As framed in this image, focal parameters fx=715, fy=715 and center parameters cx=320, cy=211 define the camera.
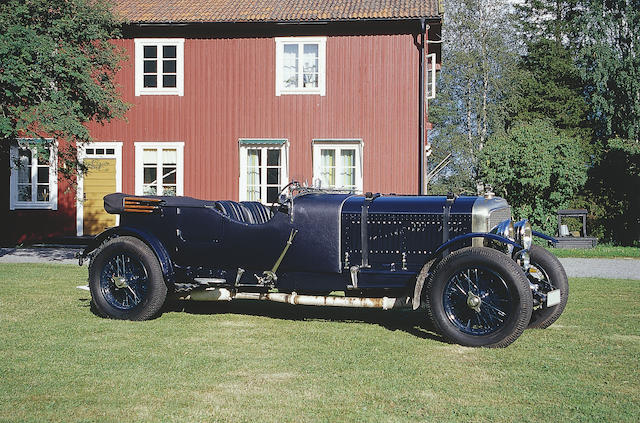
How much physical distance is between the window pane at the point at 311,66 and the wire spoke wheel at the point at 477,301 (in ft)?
43.4

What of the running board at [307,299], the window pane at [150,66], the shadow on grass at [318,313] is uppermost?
the window pane at [150,66]

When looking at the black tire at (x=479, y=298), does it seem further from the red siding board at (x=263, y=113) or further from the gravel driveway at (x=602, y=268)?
the red siding board at (x=263, y=113)

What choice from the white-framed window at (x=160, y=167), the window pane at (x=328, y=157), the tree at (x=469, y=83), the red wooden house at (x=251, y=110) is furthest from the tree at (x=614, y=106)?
the white-framed window at (x=160, y=167)

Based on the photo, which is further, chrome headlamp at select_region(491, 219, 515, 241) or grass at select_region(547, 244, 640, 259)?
grass at select_region(547, 244, 640, 259)

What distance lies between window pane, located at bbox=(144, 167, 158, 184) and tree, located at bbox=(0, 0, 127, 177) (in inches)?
146

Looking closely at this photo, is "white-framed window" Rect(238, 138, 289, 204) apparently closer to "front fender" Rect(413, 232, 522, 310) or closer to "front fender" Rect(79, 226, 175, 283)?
"front fender" Rect(79, 226, 175, 283)

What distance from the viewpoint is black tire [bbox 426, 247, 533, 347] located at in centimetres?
612

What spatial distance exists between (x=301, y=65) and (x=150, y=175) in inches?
201

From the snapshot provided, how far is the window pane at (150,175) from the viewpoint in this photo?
64.1 feet

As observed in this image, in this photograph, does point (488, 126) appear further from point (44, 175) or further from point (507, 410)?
point (507, 410)

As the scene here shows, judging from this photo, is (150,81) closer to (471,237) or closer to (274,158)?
(274,158)

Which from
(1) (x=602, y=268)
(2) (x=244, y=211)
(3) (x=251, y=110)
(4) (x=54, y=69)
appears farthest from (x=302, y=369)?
(3) (x=251, y=110)

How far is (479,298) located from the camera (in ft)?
20.8

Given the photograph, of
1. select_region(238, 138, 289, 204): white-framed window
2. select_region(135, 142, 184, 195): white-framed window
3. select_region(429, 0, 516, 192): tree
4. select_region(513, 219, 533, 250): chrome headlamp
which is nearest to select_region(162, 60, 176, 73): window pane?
select_region(135, 142, 184, 195): white-framed window
